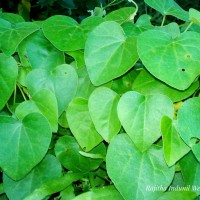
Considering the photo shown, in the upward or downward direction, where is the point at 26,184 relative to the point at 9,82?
downward

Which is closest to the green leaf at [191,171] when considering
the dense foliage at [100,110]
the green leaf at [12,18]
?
the dense foliage at [100,110]

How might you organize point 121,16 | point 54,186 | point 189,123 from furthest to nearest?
point 121,16 < point 54,186 < point 189,123

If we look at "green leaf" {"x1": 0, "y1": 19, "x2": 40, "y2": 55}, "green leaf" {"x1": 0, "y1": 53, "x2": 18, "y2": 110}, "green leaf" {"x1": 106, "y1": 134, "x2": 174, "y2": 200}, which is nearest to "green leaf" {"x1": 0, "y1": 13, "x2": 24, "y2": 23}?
"green leaf" {"x1": 0, "y1": 19, "x2": 40, "y2": 55}

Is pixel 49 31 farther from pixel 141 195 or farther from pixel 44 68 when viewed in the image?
pixel 141 195

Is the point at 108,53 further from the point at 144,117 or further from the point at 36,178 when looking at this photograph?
the point at 36,178

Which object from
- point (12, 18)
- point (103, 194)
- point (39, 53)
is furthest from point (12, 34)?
point (103, 194)

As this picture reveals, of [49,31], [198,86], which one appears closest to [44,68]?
[49,31]

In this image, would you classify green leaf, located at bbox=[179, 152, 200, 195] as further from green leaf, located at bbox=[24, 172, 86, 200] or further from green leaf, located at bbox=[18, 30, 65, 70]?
green leaf, located at bbox=[18, 30, 65, 70]
